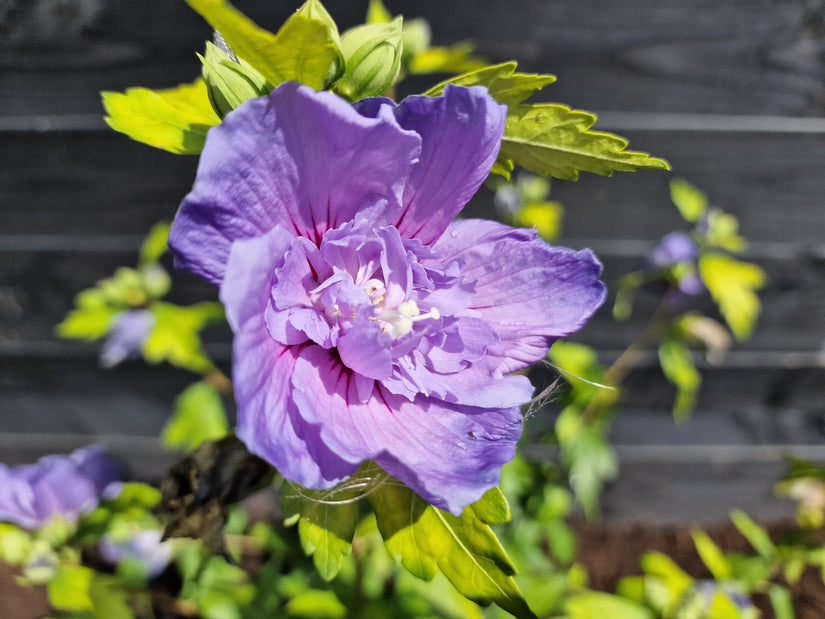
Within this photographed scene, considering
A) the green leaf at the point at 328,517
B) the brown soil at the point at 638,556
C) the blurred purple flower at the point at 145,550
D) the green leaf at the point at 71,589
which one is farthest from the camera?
the brown soil at the point at 638,556

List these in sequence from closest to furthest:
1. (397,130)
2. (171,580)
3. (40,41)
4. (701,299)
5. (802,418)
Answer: (397,130) → (40,41) → (171,580) → (701,299) → (802,418)

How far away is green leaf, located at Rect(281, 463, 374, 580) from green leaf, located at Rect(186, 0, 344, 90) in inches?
9.9

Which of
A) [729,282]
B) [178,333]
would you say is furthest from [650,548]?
[178,333]

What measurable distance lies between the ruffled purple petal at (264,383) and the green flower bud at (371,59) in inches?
4.9

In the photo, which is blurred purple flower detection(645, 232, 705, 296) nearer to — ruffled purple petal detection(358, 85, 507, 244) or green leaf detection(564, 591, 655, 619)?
green leaf detection(564, 591, 655, 619)

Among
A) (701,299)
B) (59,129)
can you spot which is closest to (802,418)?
(701,299)

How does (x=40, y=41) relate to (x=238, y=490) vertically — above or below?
above

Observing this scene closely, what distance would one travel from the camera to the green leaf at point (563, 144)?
1.14 ft

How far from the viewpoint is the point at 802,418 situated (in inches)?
56.4

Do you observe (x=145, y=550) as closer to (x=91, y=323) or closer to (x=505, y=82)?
(x=91, y=323)

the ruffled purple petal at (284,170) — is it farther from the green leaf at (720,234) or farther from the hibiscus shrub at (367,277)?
the green leaf at (720,234)

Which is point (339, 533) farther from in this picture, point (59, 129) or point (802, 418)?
point (802, 418)

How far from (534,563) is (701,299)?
0.71 m

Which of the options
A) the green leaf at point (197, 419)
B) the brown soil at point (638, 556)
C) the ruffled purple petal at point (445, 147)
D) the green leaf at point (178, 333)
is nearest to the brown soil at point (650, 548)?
the brown soil at point (638, 556)
